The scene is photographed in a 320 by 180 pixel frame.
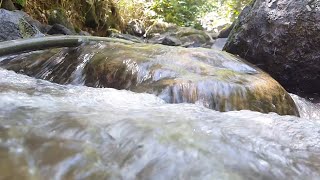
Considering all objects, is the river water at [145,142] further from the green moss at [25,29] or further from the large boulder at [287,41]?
the green moss at [25,29]

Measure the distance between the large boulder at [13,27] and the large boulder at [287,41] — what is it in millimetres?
2773

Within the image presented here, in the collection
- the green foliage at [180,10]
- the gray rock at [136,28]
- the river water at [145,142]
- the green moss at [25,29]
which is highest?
the river water at [145,142]

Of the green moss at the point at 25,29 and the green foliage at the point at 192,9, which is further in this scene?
the green foliage at the point at 192,9

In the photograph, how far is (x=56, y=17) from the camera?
6367 mm

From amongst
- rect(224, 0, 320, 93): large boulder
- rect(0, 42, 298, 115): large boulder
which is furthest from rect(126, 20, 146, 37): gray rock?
rect(0, 42, 298, 115): large boulder

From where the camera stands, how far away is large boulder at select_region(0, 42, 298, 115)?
283 cm

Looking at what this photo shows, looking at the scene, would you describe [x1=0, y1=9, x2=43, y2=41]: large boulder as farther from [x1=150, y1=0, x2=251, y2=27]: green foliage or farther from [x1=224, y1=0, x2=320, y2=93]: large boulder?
[x1=150, y1=0, x2=251, y2=27]: green foliage

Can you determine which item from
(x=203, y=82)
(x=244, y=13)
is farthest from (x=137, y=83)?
(x=244, y=13)

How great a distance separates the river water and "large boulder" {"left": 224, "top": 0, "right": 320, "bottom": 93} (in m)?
2.27

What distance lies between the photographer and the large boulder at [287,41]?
166 inches

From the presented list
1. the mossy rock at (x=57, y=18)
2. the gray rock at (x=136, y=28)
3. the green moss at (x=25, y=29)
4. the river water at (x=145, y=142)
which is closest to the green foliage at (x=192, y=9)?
the gray rock at (x=136, y=28)

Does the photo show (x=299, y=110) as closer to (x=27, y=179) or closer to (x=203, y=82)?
(x=203, y=82)

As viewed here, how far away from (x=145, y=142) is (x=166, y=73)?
161cm

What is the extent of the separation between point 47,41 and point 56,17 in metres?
2.69
